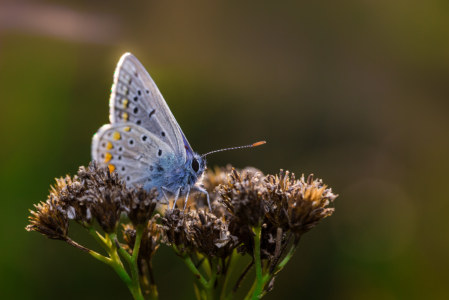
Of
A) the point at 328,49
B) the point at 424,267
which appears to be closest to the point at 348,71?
the point at 328,49

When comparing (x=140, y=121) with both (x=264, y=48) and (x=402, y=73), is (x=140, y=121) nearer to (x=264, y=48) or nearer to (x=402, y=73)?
(x=264, y=48)

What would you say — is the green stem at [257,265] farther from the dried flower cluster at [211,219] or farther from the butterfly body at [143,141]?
the butterfly body at [143,141]

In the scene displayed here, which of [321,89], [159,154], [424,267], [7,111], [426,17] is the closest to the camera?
[159,154]

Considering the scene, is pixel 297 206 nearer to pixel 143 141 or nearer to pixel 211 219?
pixel 211 219

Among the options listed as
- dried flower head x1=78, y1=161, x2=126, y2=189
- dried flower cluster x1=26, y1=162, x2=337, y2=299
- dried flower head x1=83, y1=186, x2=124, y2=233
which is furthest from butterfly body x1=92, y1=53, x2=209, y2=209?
dried flower head x1=83, y1=186, x2=124, y2=233

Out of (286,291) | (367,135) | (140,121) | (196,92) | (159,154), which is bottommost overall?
(286,291)

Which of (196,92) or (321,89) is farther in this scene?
(321,89)

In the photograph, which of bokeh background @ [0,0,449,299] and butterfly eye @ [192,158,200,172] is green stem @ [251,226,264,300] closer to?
butterfly eye @ [192,158,200,172]
